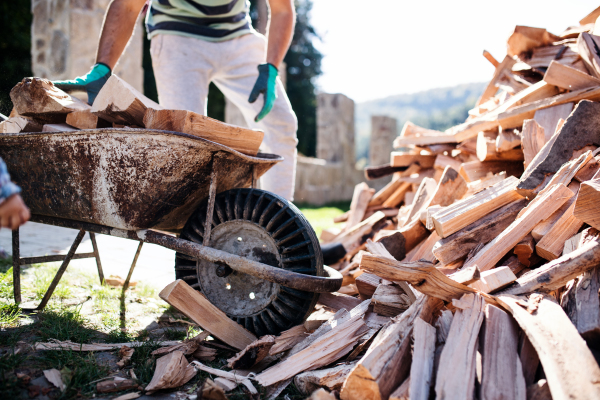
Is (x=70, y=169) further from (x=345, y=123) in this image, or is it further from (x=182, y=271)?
(x=345, y=123)

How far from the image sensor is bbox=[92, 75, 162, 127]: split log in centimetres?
167

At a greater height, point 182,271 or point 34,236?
point 182,271

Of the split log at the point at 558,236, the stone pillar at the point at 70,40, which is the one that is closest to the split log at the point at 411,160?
the split log at the point at 558,236

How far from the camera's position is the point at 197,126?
172 centimetres

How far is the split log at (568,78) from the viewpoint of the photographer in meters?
2.23

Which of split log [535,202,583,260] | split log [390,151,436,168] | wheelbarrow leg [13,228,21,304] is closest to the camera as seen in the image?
split log [535,202,583,260]

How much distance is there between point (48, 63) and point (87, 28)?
70cm

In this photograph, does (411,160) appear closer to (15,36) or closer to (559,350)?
(559,350)

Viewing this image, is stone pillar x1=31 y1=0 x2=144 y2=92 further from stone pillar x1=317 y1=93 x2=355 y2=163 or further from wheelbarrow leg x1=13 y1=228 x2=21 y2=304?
stone pillar x1=317 y1=93 x2=355 y2=163

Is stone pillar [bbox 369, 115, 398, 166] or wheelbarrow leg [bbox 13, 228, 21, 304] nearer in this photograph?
wheelbarrow leg [bbox 13, 228, 21, 304]

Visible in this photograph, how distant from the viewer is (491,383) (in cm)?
111

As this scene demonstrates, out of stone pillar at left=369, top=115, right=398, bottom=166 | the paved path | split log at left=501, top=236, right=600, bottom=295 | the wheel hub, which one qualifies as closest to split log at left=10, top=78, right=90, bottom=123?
the wheel hub

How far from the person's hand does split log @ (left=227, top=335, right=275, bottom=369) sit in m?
0.86

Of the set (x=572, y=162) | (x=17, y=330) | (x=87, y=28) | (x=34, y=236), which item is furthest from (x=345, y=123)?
(x=17, y=330)
